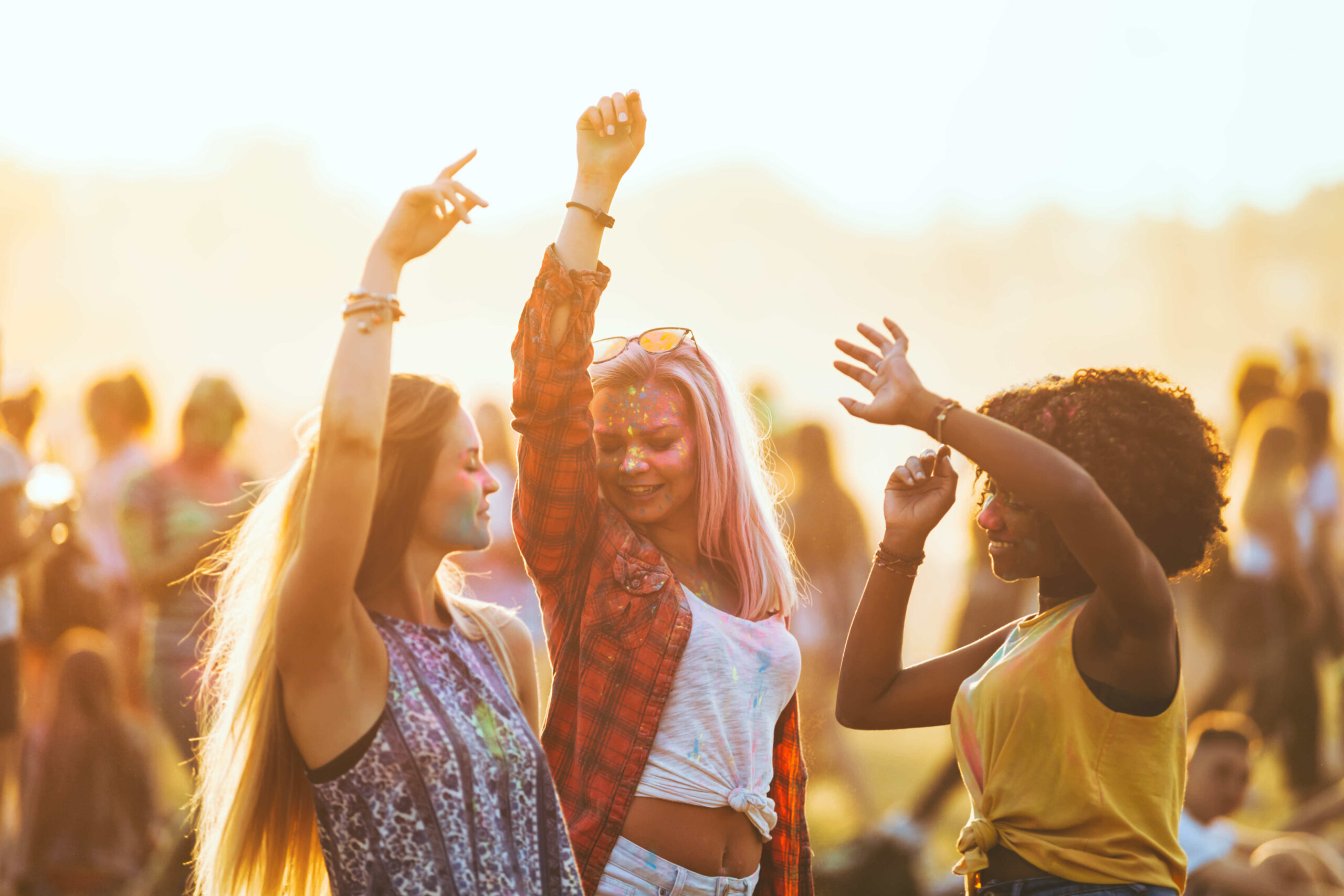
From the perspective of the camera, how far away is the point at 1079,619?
2209 millimetres

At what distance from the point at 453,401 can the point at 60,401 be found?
26.8 ft

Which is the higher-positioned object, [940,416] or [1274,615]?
[1274,615]

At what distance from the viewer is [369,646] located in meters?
2.07

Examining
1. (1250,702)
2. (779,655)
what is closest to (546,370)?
(779,655)

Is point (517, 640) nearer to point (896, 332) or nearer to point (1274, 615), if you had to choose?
point (896, 332)

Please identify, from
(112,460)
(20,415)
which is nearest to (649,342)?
(20,415)

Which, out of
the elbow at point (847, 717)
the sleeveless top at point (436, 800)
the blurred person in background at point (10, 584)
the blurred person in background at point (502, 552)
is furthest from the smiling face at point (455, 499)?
the blurred person in background at point (502, 552)

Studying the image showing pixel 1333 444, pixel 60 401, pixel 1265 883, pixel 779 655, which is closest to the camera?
pixel 779 655

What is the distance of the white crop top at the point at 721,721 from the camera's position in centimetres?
265

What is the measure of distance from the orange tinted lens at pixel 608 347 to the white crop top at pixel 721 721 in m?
0.58

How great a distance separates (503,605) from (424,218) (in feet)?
15.2

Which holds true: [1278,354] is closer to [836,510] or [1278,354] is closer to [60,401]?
[836,510]

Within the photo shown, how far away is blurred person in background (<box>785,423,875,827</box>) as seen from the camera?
6.67m

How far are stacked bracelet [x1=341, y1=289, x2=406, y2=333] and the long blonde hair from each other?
7.9 inches
